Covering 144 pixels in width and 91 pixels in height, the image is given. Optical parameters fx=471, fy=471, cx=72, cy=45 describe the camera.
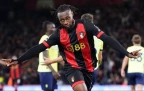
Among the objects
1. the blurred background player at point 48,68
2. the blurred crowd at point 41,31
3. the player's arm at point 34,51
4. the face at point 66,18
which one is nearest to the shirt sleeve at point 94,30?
the face at point 66,18


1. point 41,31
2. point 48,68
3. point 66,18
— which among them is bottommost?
point 41,31

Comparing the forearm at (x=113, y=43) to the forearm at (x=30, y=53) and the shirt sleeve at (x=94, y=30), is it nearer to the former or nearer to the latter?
the shirt sleeve at (x=94, y=30)

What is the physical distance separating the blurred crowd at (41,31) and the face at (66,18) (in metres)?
13.8

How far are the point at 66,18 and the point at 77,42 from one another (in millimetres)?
421

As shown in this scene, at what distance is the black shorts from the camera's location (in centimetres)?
708

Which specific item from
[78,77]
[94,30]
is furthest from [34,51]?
[94,30]

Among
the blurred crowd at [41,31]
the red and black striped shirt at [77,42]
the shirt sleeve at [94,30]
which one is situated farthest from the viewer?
the blurred crowd at [41,31]

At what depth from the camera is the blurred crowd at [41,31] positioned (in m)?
21.4

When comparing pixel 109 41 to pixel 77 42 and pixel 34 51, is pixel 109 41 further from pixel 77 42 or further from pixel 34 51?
pixel 34 51

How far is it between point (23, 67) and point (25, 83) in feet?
4.17

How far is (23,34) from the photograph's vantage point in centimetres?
2734

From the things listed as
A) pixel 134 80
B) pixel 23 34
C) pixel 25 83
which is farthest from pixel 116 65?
pixel 134 80

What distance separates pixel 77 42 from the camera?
7.05 meters

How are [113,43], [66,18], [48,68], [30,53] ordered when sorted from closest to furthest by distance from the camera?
[113,43]
[66,18]
[30,53]
[48,68]
